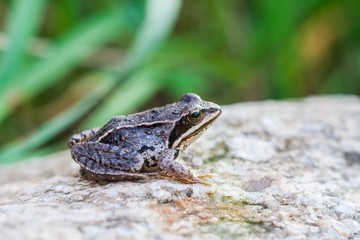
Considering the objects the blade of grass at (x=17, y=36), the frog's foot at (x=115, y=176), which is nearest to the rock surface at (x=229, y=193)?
the frog's foot at (x=115, y=176)

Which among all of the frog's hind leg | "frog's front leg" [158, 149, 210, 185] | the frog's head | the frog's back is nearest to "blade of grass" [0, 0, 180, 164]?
the frog's hind leg

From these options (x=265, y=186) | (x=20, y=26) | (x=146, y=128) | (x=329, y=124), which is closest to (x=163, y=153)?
(x=146, y=128)

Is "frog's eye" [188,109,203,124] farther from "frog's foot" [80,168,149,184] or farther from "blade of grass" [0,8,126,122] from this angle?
"blade of grass" [0,8,126,122]

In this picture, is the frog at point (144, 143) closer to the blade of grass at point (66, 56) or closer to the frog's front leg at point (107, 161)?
the frog's front leg at point (107, 161)

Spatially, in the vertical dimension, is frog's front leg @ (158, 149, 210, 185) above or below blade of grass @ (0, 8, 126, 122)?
below

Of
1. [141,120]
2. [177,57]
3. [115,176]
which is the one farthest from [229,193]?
[177,57]

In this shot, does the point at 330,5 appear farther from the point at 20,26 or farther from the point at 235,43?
the point at 20,26
